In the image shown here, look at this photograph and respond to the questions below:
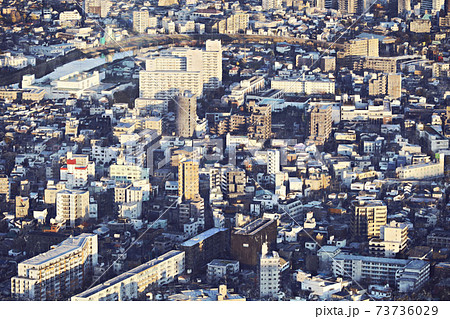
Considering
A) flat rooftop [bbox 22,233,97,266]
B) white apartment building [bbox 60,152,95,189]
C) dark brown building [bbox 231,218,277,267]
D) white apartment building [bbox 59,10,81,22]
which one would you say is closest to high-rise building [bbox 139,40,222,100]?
white apartment building [bbox 59,10,81,22]

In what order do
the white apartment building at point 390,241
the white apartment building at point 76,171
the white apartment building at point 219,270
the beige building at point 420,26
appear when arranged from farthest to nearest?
the beige building at point 420,26, the white apartment building at point 76,171, the white apartment building at point 390,241, the white apartment building at point 219,270

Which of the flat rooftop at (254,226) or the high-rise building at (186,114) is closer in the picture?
the flat rooftop at (254,226)

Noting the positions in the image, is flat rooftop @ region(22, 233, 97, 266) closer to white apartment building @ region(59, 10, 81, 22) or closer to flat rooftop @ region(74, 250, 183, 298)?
flat rooftop @ region(74, 250, 183, 298)

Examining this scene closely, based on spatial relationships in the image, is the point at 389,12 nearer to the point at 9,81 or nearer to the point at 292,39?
the point at 292,39

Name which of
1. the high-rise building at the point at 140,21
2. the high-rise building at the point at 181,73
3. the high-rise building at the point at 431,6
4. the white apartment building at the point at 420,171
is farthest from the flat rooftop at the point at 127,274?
the high-rise building at the point at 431,6

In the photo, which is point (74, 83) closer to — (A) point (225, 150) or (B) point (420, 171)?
(A) point (225, 150)

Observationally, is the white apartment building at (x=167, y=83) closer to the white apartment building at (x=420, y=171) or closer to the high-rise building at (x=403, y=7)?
the white apartment building at (x=420, y=171)

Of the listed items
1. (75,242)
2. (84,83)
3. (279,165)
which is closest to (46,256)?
(75,242)
